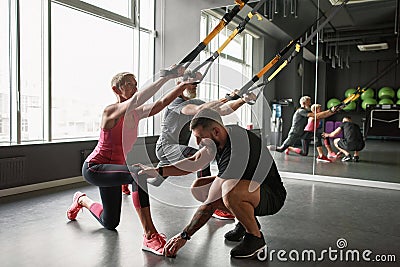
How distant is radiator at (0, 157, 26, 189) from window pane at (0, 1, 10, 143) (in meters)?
0.38

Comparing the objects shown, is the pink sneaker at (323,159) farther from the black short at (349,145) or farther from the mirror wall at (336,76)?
the black short at (349,145)

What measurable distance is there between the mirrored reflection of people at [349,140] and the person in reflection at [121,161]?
3.36 m

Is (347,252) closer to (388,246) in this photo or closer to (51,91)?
(388,246)

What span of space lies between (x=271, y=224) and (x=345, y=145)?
2.52 metres

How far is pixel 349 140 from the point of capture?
511 centimetres

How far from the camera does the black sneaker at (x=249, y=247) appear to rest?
7.87 feet

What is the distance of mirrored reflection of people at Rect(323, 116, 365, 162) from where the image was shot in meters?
5.04

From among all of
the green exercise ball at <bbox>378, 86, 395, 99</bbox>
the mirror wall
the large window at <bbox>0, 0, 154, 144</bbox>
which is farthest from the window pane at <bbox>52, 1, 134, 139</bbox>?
the green exercise ball at <bbox>378, 86, 395, 99</bbox>

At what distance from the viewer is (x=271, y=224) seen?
317 cm

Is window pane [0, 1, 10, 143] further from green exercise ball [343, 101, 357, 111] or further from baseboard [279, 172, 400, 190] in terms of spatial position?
green exercise ball [343, 101, 357, 111]

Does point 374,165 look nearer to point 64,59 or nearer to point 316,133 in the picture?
point 316,133

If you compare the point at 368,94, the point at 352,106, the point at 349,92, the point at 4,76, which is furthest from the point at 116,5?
the point at 368,94

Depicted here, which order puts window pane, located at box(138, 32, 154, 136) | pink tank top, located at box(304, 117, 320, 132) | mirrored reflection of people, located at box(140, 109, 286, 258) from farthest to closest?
window pane, located at box(138, 32, 154, 136) < pink tank top, located at box(304, 117, 320, 132) < mirrored reflection of people, located at box(140, 109, 286, 258)

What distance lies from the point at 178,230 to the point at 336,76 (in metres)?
3.31
